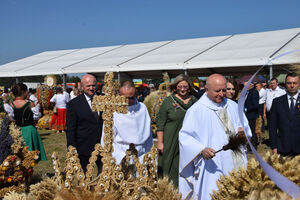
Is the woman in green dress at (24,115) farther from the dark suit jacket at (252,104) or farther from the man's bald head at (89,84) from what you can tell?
the dark suit jacket at (252,104)

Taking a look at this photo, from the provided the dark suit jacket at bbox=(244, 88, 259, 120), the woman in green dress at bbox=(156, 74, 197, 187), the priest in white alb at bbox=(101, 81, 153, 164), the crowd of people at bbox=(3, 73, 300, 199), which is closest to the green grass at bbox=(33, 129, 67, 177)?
the crowd of people at bbox=(3, 73, 300, 199)

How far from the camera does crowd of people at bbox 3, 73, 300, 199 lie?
9.89ft

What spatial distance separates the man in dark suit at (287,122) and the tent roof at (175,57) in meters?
5.11

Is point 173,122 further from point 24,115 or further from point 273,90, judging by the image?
point 273,90

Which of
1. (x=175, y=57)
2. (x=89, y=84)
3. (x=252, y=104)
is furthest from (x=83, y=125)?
(x=175, y=57)

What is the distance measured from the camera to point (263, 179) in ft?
3.51

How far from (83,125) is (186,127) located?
1.43 meters

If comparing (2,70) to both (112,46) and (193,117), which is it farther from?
(193,117)

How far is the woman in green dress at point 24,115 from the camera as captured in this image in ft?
17.3

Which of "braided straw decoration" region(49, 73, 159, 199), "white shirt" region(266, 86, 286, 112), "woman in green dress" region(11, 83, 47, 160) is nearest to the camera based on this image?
"braided straw decoration" region(49, 73, 159, 199)

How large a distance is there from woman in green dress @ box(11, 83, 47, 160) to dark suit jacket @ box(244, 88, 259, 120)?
4.61 meters

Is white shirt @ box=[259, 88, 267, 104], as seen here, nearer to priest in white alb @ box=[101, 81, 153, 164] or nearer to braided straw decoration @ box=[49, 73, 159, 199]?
priest in white alb @ box=[101, 81, 153, 164]

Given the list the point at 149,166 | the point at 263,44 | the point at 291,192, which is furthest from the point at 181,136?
the point at 263,44

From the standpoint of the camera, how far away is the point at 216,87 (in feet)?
10.0
